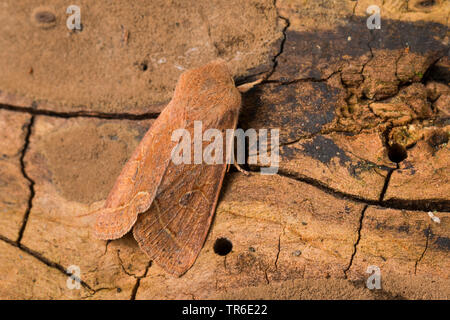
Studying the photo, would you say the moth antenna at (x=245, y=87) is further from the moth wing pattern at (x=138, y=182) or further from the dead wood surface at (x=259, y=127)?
the moth wing pattern at (x=138, y=182)

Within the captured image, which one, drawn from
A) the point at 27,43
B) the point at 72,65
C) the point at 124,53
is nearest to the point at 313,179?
the point at 124,53

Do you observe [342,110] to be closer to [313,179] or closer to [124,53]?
[313,179]

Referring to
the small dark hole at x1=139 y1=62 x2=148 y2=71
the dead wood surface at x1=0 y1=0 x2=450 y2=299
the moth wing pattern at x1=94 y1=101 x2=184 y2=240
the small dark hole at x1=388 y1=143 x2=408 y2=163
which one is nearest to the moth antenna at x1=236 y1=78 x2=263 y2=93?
the dead wood surface at x1=0 y1=0 x2=450 y2=299

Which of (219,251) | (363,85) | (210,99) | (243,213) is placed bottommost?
(219,251)

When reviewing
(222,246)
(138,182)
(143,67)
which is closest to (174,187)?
(138,182)

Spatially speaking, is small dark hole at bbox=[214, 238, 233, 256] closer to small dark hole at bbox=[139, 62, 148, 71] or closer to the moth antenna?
the moth antenna

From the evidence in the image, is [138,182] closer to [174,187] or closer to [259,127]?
[174,187]
